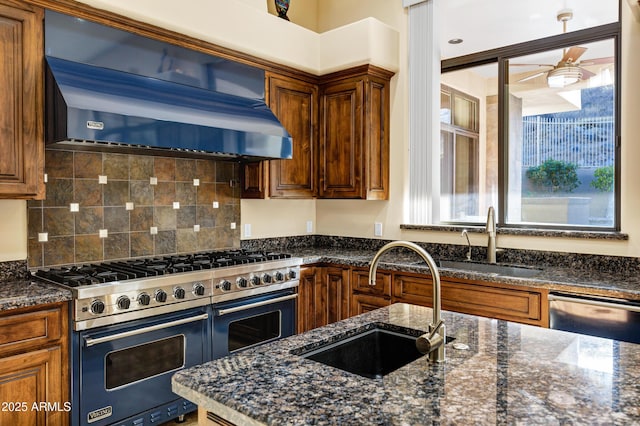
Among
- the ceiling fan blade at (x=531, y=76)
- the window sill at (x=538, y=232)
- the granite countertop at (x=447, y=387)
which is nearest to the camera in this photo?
the granite countertop at (x=447, y=387)

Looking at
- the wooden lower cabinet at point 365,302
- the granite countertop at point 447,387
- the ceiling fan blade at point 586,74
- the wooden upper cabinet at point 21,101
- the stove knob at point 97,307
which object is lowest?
the wooden lower cabinet at point 365,302

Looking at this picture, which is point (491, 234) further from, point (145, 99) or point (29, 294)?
point (29, 294)

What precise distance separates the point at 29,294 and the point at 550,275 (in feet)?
9.36

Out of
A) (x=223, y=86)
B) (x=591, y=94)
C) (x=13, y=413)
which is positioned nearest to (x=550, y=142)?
(x=591, y=94)

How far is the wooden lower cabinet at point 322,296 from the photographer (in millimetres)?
3590

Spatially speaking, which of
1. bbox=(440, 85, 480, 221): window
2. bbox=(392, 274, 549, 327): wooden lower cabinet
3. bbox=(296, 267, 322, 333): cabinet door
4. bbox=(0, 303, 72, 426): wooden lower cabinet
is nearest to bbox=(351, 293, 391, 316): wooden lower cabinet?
bbox=(392, 274, 549, 327): wooden lower cabinet

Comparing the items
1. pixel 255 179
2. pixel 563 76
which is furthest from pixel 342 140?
pixel 563 76

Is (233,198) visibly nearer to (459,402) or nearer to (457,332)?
(457,332)

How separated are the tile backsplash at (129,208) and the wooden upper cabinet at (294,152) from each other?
30 cm

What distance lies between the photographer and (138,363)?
260cm

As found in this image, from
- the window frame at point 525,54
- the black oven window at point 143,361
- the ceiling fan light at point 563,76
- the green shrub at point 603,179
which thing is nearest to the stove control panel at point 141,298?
the black oven window at point 143,361

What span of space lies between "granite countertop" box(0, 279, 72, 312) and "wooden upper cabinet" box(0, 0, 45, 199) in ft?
1.56

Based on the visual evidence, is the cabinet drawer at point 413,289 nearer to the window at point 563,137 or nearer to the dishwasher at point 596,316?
the dishwasher at point 596,316

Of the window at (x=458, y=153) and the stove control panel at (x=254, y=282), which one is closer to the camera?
the stove control panel at (x=254, y=282)
